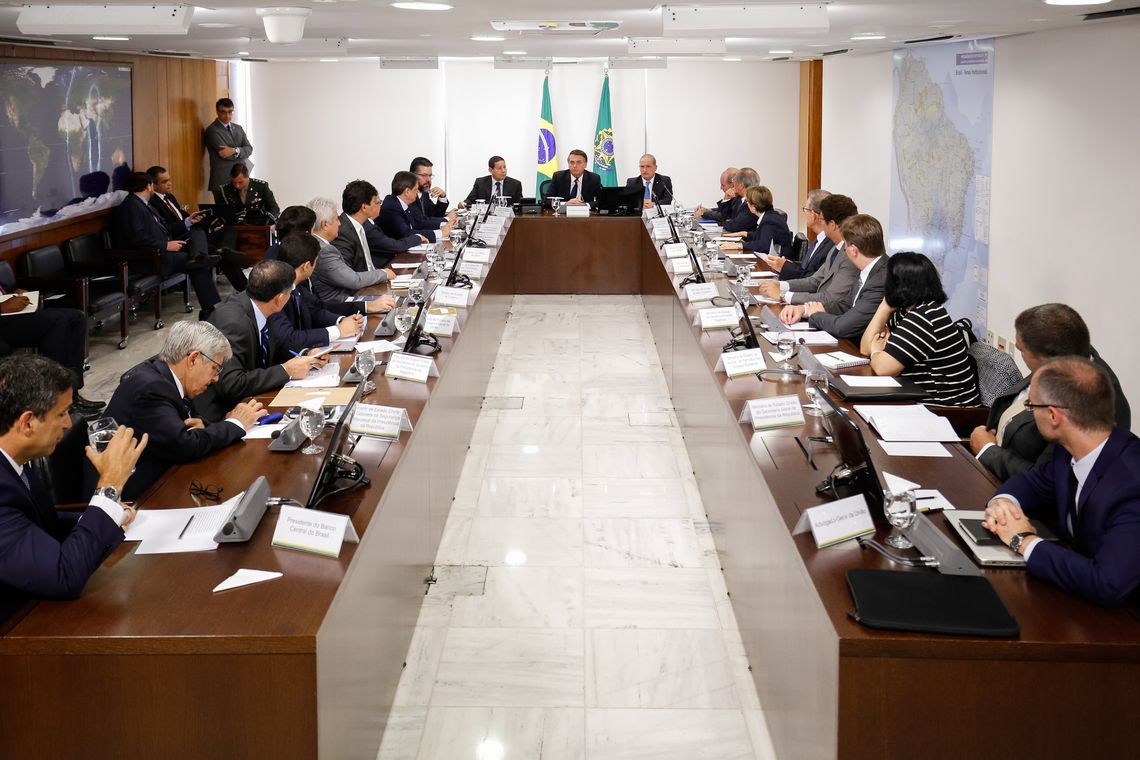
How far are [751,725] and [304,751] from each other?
1.40 m

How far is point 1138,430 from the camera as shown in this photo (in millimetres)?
5488

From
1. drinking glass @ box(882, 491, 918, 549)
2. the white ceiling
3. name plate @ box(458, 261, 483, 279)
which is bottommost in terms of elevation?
drinking glass @ box(882, 491, 918, 549)

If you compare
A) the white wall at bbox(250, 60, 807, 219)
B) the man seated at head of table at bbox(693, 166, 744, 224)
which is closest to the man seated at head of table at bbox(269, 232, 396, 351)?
the man seated at head of table at bbox(693, 166, 744, 224)

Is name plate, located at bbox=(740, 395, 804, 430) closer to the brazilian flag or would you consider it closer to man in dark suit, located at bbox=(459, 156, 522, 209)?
man in dark suit, located at bbox=(459, 156, 522, 209)

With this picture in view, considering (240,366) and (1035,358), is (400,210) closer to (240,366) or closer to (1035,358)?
(240,366)

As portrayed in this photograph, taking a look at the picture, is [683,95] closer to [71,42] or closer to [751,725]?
[71,42]

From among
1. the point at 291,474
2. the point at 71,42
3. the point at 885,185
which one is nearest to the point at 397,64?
the point at 71,42

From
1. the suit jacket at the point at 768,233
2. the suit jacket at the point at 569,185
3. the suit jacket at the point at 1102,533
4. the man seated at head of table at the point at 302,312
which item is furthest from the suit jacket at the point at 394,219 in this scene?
the suit jacket at the point at 1102,533

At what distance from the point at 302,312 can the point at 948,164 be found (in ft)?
17.0

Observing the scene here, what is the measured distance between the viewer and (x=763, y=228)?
26.2 feet

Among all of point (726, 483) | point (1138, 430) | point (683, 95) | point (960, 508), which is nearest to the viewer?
point (960, 508)

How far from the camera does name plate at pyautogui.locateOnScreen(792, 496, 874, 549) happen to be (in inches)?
107

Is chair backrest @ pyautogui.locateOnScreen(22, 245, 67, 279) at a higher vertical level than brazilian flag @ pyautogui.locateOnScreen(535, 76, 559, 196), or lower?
lower

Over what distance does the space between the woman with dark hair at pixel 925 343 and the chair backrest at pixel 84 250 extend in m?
6.19
